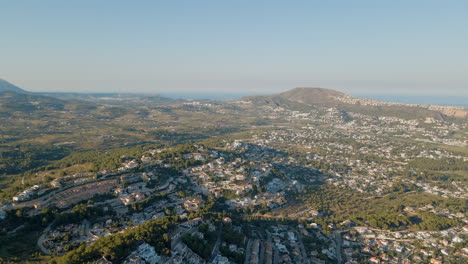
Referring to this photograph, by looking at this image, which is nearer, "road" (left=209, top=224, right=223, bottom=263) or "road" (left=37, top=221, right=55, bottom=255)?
"road" (left=37, top=221, right=55, bottom=255)

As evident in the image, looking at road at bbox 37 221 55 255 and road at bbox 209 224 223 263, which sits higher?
road at bbox 37 221 55 255

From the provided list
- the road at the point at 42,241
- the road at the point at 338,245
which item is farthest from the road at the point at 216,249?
the road at the point at 42,241

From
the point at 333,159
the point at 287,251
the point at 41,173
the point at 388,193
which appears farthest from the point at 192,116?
the point at 287,251

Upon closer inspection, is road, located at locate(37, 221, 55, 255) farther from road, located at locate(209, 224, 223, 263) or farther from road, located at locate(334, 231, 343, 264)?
road, located at locate(334, 231, 343, 264)

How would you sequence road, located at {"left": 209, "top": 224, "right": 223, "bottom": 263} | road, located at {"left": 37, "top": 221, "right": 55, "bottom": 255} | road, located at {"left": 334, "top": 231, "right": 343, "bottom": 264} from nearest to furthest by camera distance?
1. road, located at {"left": 37, "top": 221, "right": 55, "bottom": 255}
2. road, located at {"left": 209, "top": 224, "right": 223, "bottom": 263}
3. road, located at {"left": 334, "top": 231, "right": 343, "bottom": 264}

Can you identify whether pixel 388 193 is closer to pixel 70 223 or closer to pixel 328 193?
pixel 328 193

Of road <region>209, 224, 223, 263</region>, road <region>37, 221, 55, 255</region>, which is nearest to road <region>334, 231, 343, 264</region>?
road <region>209, 224, 223, 263</region>

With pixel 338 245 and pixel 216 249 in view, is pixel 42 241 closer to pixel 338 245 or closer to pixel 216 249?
pixel 216 249

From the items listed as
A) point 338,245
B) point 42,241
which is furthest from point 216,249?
point 42,241

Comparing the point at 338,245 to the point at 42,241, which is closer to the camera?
the point at 42,241

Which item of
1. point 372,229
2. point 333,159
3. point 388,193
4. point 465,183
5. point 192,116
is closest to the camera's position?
point 372,229

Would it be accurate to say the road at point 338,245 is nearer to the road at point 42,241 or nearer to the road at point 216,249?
the road at point 216,249
